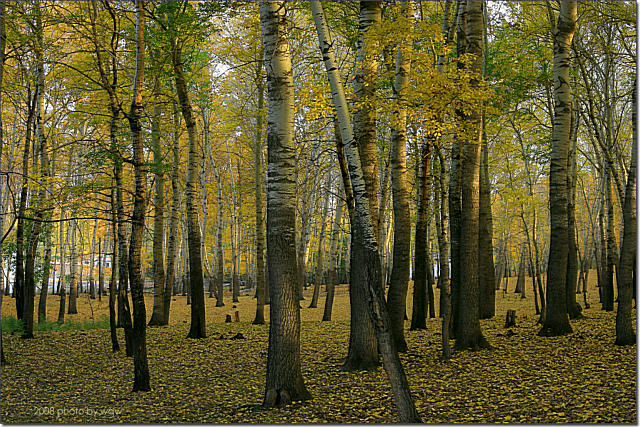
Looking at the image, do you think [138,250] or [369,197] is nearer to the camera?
[138,250]

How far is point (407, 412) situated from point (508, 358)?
158 inches

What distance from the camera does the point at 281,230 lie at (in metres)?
6.24

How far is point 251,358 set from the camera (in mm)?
9703

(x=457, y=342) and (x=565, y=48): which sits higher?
(x=565, y=48)

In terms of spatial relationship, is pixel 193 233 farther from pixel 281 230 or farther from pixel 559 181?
pixel 559 181

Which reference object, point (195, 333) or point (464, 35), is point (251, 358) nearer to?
point (195, 333)

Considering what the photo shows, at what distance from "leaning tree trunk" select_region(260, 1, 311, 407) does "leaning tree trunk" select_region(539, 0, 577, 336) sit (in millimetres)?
5919

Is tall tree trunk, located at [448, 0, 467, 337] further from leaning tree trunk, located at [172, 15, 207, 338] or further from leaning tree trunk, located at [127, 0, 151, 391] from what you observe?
leaning tree trunk, located at [172, 15, 207, 338]

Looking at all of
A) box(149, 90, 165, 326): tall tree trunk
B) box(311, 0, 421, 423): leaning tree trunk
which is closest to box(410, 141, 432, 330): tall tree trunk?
box(311, 0, 421, 423): leaning tree trunk

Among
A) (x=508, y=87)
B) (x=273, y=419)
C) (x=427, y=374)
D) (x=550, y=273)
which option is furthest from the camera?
(x=508, y=87)

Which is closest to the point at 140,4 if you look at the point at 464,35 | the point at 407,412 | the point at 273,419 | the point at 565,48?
the point at 464,35

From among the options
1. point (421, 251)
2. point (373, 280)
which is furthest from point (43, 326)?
point (373, 280)

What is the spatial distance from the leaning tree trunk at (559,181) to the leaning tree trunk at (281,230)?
5919mm

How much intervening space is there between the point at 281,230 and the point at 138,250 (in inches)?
98.4
